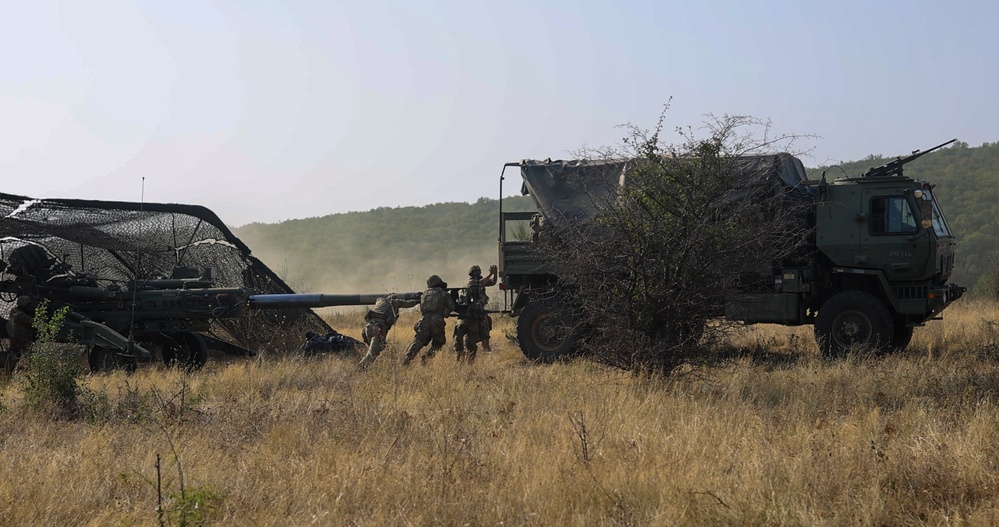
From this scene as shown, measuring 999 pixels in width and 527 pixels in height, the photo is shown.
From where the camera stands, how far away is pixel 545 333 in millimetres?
13711

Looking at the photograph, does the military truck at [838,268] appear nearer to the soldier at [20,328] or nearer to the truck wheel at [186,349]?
the truck wheel at [186,349]

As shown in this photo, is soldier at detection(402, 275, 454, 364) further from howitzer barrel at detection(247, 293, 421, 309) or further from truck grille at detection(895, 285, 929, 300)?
truck grille at detection(895, 285, 929, 300)

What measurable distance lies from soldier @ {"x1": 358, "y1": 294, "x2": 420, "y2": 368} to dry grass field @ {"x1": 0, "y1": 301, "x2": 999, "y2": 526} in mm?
1909

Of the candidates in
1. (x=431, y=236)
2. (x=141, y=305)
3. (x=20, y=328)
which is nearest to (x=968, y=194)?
(x=431, y=236)

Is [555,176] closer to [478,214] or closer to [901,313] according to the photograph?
[901,313]

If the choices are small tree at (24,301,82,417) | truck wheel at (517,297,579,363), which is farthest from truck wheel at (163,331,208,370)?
truck wheel at (517,297,579,363)

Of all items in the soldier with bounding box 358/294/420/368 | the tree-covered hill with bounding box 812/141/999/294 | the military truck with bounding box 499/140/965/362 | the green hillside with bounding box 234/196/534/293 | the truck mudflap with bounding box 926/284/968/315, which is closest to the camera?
the truck mudflap with bounding box 926/284/968/315

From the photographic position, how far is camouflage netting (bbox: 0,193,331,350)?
1369 cm

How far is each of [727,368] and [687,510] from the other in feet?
20.0

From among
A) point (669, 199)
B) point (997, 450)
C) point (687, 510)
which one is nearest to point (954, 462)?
point (997, 450)

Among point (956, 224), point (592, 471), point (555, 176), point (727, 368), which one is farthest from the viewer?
point (956, 224)

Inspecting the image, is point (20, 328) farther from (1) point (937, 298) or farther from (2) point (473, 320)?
(1) point (937, 298)

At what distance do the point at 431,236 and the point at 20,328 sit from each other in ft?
157

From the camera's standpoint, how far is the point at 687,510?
554 centimetres
